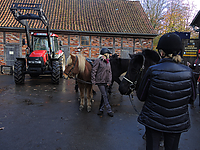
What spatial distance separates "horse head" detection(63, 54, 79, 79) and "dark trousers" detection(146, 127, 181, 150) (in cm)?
335

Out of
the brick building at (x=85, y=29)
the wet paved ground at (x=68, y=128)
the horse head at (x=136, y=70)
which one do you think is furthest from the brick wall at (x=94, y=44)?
the horse head at (x=136, y=70)

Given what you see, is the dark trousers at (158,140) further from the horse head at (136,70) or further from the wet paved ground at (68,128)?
the wet paved ground at (68,128)

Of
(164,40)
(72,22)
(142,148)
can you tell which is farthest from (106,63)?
(72,22)

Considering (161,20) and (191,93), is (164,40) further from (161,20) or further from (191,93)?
(161,20)

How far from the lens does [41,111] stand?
4.98 meters

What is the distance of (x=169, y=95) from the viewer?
1841mm

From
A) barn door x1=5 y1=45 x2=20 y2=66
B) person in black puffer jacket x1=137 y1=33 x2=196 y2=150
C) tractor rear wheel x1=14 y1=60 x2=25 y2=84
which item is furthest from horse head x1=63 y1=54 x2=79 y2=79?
barn door x1=5 y1=45 x2=20 y2=66

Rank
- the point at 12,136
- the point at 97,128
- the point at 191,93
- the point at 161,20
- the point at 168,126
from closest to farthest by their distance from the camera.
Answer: the point at 168,126, the point at 191,93, the point at 12,136, the point at 97,128, the point at 161,20

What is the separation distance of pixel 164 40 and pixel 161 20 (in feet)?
102

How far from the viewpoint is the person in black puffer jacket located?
1839 millimetres

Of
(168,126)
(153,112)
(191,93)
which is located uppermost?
(191,93)

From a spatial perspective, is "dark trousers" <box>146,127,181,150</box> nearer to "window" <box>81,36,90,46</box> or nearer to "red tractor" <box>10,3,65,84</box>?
"red tractor" <box>10,3,65,84</box>

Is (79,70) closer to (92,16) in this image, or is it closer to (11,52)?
(11,52)

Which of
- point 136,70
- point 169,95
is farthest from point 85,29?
point 169,95
